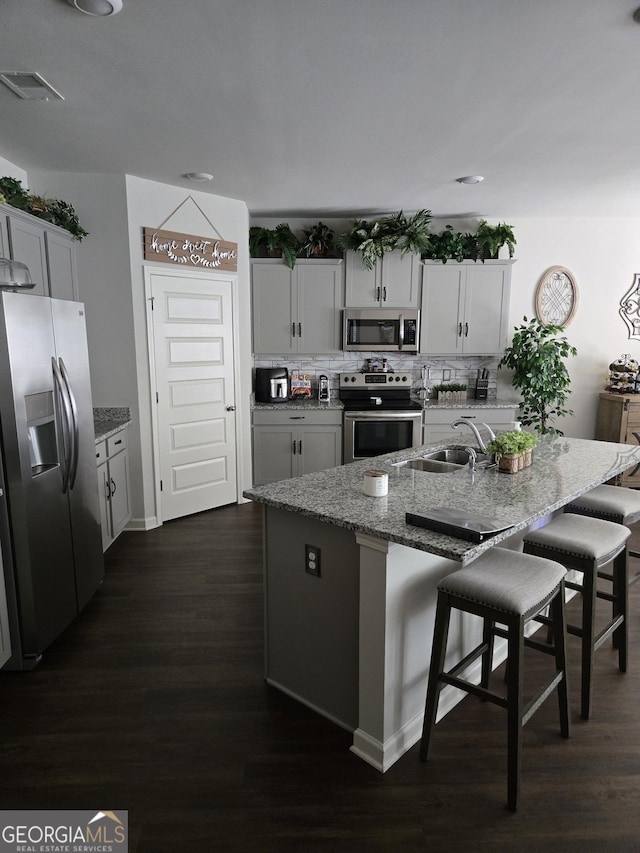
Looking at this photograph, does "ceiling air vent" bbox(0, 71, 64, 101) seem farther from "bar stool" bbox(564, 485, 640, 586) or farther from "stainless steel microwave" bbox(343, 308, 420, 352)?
"bar stool" bbox(564, 485, 640, 586)

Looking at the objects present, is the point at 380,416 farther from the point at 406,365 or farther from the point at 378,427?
the point at 406,365

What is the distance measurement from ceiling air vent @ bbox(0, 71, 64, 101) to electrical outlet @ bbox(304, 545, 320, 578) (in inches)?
95.8

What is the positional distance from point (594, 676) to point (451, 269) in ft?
13.0

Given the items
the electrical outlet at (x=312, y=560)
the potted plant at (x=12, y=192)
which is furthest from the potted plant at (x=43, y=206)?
the electrical outlet at (x=312, y=560)

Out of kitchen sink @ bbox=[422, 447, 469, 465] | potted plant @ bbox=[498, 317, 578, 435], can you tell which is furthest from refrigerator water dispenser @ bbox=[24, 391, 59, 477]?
potted plant @ bbox=[498, 317, 578, 435]

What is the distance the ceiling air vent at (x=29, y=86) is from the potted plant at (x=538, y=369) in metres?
4.37

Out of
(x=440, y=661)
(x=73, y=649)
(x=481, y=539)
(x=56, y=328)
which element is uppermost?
(x=56, y=328)

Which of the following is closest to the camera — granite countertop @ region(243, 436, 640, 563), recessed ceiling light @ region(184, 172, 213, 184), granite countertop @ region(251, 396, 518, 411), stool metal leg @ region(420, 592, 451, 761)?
granite countertop @ region(243, 436, 640, 563)

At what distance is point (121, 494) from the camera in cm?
417

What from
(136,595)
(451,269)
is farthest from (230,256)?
(136,595)

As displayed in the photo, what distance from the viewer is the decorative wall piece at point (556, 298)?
578 cm

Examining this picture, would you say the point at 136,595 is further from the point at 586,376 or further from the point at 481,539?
the point at 586,376

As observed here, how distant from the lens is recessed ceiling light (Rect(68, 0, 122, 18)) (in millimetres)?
1955

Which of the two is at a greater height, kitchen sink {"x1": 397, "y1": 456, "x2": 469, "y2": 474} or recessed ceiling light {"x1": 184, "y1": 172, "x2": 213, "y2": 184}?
recessed ceiling light {"x1": 184, "y1": 172, "x2": 213, "y2": 184}
